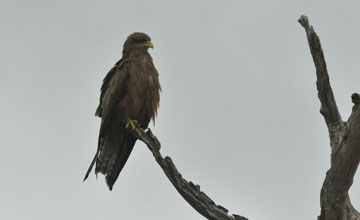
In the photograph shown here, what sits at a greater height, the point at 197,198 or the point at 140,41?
the point at 140,41

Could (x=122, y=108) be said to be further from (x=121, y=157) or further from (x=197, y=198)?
(x=197, y=198)

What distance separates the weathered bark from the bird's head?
446 cm

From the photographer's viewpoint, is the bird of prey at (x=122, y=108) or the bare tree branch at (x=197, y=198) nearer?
the bare tree branch at (x=197, y=198)

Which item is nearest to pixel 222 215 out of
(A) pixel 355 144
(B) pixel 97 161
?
(A) pixel 355 144

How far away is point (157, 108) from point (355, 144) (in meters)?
4.39

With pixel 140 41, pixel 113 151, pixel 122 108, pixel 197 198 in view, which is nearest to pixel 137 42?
pixel 140 41

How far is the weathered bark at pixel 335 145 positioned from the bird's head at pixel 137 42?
14.6ft

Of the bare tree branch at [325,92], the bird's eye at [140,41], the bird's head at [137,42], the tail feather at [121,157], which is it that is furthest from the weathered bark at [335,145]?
the bird's eye at [140,41]

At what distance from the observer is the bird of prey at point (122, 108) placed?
339 inches

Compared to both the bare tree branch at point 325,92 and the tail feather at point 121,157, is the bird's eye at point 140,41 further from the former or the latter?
the bare tree branch at point 325,92

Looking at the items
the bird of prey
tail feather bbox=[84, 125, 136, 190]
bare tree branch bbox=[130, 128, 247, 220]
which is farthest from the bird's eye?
bare tree branch bbox=[130, 128, 247, 220]

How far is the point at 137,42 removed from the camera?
9578mm

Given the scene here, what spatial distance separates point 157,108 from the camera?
29.8 ft

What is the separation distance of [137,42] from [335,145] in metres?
4.90
